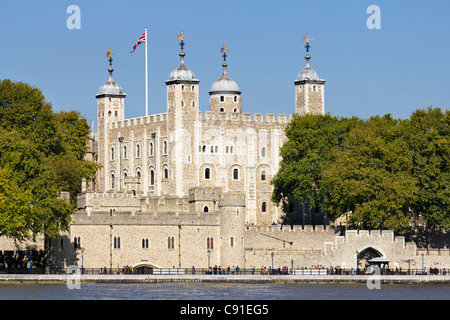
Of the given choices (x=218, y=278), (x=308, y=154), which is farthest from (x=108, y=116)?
(x=218, y=278)

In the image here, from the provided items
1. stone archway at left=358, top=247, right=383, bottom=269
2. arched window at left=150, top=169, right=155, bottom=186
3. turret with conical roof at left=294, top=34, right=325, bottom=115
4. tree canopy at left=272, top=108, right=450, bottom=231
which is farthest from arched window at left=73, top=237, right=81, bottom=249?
turret with conical roof at left=294, top=34, right=325, bottom=115

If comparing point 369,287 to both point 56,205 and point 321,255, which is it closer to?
point 321,255

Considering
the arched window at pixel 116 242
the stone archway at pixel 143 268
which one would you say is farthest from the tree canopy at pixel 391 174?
the arched window at pixel 116 242

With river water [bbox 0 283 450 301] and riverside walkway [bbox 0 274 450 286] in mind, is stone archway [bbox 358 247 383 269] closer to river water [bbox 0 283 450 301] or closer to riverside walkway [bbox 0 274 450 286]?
riverside walkway [bbox 0 274 450 286]

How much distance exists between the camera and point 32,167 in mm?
103562

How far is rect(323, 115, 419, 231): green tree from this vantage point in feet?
359

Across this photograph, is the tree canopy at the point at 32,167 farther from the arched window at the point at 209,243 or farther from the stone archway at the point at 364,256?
the stone archway at the point at 364,256

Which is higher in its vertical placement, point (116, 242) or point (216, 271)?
point (116, 242)

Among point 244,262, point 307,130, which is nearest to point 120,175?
point 307,130

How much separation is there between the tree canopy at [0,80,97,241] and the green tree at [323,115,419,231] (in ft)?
65.1

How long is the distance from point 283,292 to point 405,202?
64.2ft

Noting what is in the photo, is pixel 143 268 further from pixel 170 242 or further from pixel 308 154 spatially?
pixel 308 154

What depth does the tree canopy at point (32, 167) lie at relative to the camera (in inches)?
3871

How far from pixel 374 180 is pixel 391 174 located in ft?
5.55
